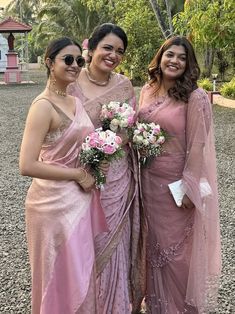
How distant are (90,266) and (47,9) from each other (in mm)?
30427

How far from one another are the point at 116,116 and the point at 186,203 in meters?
0.64

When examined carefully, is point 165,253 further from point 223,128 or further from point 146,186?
point 223,128

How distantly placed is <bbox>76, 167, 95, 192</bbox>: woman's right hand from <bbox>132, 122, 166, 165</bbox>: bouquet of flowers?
363mm

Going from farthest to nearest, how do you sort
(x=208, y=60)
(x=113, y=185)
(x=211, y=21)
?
1. (x=208, y=60)
2. (x=211, y=21)
3. (x=113, y=185)

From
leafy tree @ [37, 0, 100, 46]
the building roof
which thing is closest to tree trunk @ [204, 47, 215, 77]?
the building roof

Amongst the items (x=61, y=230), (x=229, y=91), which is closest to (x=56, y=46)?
(x=61, y=230)

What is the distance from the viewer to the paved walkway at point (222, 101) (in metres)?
14.5

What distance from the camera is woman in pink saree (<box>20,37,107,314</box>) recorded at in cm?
245

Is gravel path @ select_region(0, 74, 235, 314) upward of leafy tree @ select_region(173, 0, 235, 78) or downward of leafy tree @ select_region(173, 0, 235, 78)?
downward

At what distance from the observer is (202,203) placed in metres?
2.94

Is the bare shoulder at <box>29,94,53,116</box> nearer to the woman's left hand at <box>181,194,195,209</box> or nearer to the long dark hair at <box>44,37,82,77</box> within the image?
the long dark hair at <box>44,37,82,77</box>

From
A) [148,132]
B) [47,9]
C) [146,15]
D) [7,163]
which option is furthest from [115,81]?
[47,9]

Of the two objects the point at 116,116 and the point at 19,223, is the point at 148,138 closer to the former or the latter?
the point at 116,116

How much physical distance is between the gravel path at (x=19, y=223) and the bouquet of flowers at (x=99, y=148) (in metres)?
1.39
